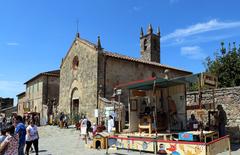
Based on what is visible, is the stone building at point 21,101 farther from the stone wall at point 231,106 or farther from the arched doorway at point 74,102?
the stone wall at point 231,106

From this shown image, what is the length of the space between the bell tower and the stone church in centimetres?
799

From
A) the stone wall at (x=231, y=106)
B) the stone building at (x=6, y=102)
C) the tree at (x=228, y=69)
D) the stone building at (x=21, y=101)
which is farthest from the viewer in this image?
the stone building at (x=6, y=102)

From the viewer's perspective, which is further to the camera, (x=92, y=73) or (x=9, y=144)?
(x=92, y=73)

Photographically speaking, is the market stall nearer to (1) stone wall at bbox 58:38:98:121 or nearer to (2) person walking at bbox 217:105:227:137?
(2) person walking at bbox 217:105:227:137

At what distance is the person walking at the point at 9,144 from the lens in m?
6.10

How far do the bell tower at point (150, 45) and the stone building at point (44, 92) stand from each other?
1256cm

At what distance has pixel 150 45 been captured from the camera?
38156 mm

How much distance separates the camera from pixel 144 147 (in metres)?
10.6

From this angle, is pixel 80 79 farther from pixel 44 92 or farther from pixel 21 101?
pixel 21 101

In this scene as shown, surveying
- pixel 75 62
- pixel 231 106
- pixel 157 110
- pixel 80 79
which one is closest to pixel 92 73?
pixel 80 79

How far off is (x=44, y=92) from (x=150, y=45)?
1570cm

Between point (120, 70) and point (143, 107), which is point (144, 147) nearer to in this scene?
point (143, 107)

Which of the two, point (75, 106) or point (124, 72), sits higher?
point (124, 72)

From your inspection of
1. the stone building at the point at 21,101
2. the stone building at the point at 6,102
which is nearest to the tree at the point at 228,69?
the stone building at the point at 21,101
